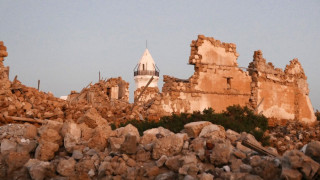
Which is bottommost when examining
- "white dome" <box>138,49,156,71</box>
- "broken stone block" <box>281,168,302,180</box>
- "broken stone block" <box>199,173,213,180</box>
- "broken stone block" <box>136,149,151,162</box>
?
"broken stone block" <box>199,173,213,180</box>

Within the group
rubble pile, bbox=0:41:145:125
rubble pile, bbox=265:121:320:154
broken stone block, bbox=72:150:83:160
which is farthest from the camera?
rubble pile, bbox=265:121:320:154

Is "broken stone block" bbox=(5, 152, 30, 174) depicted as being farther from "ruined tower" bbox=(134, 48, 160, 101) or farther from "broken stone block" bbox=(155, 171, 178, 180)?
"ruined tower" bbox=(134, 48, 160, 101)

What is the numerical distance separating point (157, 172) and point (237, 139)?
1.71 meters

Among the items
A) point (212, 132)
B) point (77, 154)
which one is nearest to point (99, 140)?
point (77, 154)

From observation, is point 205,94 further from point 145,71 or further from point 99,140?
point 145,71

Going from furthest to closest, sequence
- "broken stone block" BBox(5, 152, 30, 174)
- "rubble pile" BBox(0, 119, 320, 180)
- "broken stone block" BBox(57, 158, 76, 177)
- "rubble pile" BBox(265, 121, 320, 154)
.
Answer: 1. "rubble pile" BBox(265, 121, 320, 154)
2. "broken stone block" BBox(5, 152, 30, 174)
3. "broken stone block" BBox(57, 158, 76, 177)
4. "rubble pile" BBox(0, 119, 320, 180)

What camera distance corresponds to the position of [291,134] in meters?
16.1

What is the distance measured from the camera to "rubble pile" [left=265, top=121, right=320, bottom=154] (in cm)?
1433

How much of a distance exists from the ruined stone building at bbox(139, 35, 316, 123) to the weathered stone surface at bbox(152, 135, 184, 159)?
30.2 ft

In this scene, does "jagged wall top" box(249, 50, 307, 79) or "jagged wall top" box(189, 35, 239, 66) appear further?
"jagged wall top" box(249, 50, 307, 79)

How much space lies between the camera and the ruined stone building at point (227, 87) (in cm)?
1616

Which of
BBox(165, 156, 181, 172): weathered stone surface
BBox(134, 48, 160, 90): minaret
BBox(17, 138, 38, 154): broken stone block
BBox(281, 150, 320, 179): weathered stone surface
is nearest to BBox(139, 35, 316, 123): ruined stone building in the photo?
BBox(17, 138, 38, 154): broken stone block

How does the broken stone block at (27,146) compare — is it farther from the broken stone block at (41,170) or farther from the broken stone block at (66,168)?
the broken stone block at (66,168)

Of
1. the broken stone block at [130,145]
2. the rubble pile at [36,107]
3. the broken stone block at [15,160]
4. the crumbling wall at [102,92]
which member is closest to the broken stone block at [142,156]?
the broken stone block at [130,145]
